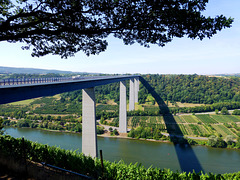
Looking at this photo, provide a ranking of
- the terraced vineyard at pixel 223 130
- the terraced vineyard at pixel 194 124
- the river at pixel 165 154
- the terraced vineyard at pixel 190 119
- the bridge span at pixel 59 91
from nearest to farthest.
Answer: the bridge span at pixel 59 91 → the river at pixel 165 154 → the terraced vineyard at pixel 223 130 → the terraced vineyard at pixel 194 124 → the terraced vineyard at pixel 190 119

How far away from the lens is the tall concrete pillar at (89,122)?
15297 mm

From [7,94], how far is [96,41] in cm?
475

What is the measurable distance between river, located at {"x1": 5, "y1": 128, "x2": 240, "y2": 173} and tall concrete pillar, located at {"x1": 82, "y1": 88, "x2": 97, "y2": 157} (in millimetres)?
5232

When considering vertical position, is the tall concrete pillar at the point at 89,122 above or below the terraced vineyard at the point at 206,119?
above

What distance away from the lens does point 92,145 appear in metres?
15.4

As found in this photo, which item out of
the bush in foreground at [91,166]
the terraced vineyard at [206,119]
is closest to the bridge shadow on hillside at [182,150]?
the terraced vineyard at [206,119]

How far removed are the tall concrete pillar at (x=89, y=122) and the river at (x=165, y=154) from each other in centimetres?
523

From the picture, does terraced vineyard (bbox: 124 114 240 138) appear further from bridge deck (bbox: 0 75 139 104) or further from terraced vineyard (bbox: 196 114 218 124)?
bridge deck (bbox: 0 75 139 104)

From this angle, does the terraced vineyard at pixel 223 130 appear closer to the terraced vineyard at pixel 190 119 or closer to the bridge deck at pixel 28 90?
the terraced vineyard at pixel 190 119

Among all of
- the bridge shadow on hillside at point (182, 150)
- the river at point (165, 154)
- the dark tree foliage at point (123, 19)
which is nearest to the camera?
the dark tree foliage at point (123, 19)

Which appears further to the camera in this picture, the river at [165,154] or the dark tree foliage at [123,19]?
the river at [165,154]

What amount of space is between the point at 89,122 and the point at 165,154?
1193cm

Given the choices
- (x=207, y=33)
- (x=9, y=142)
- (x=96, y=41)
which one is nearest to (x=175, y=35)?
(x=207, y=33)

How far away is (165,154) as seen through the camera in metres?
21.2
